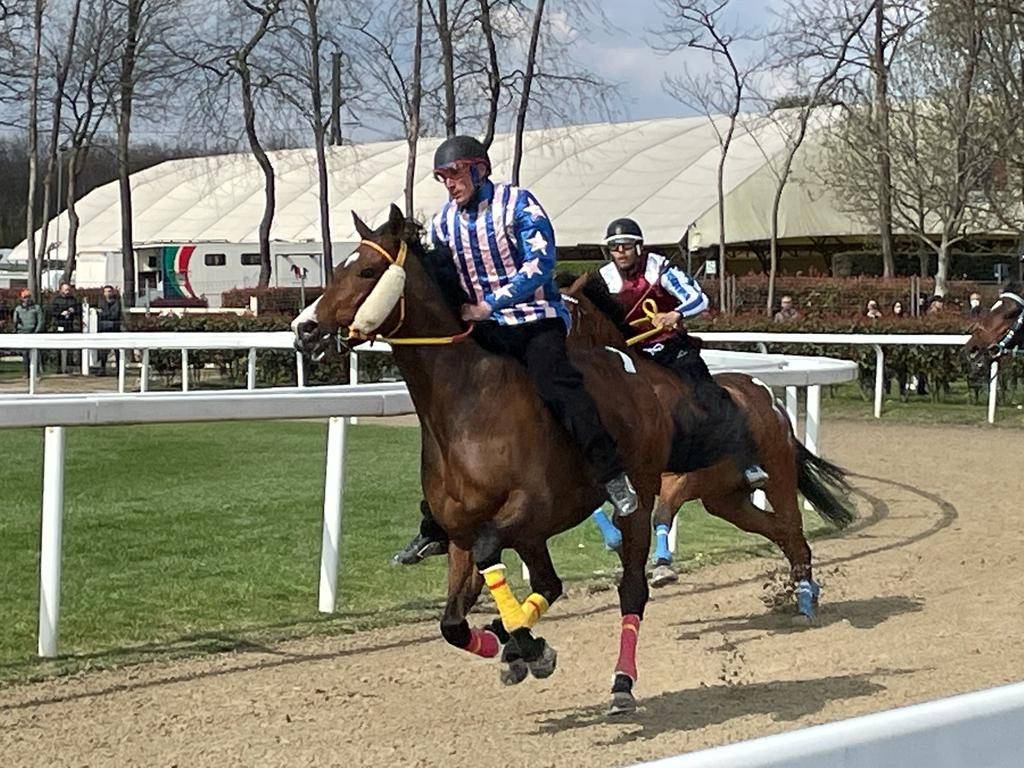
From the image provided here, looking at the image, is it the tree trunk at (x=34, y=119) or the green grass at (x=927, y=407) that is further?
the tree trunk at (x=34, y=119)

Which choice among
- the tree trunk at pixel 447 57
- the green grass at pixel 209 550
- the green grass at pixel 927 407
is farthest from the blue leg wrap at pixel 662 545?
the tree trunk at pixel 447 57

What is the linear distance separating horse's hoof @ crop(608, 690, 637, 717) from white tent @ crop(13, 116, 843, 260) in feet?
117

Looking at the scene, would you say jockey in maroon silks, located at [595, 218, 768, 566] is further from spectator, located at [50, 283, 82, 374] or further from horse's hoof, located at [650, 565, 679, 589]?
spectator, located at [50, 283, 82, 374]

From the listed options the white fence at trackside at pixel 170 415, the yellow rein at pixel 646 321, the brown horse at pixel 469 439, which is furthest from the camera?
the yellow rein at pixel 646 321

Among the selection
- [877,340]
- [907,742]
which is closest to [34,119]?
[877,340]

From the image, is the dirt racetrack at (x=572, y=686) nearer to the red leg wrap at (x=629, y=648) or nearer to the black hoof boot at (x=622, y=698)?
the black hoof boot at (x=622, y=698)

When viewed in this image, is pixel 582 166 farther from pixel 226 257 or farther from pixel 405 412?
pixel 405 412

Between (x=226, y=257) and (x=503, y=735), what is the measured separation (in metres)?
43.6

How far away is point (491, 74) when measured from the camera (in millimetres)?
30453

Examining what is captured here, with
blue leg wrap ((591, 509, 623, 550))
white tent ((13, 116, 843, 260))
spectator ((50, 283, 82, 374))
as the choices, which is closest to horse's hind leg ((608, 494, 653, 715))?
blue leg wrap ((591, 509, 623, 550))

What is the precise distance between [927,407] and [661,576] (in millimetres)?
12120

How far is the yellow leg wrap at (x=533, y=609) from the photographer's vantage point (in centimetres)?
502

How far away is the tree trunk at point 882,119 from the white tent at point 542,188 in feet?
27.1

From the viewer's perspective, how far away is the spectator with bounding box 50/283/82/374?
24.7m
